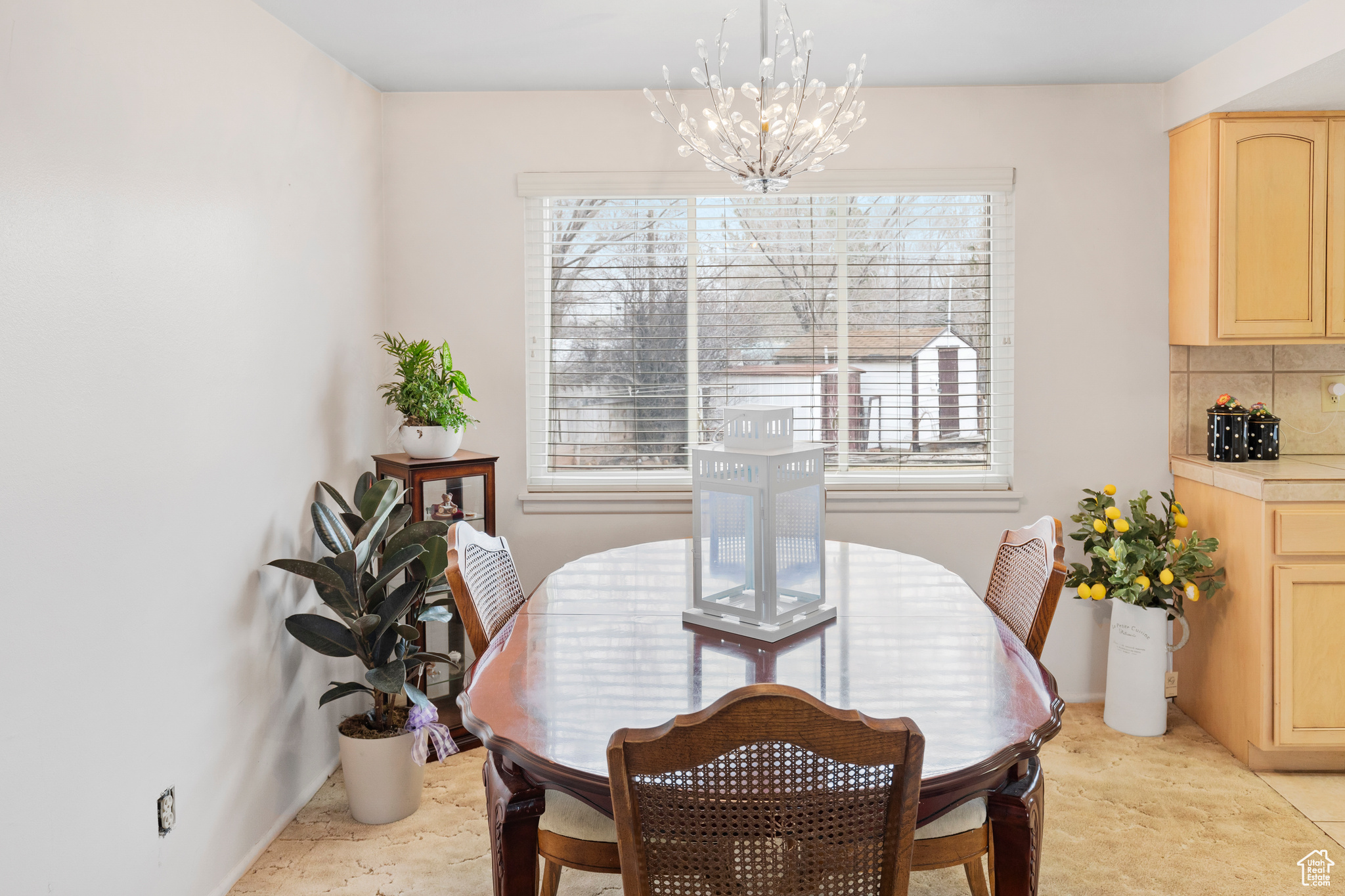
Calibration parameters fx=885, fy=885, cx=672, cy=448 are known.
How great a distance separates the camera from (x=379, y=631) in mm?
2613

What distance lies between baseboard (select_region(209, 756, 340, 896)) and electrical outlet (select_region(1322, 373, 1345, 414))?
3992 mm

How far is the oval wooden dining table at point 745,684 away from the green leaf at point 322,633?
0.71m

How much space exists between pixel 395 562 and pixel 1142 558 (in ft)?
8.55

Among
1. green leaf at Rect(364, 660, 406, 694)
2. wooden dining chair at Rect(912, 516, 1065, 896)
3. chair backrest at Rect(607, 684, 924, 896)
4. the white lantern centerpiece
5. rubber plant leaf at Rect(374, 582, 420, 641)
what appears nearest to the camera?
chair backrest at Rect(607, 684, 924, 896)

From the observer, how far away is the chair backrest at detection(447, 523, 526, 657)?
2.15 m

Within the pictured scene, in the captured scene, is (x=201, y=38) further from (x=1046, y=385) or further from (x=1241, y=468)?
(x=1241, y=468)

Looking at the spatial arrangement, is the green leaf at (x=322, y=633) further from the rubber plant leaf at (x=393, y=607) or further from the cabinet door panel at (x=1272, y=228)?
the cabinet door panel at (x=1272, y=228)

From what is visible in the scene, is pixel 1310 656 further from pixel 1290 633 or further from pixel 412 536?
pixel 412 536

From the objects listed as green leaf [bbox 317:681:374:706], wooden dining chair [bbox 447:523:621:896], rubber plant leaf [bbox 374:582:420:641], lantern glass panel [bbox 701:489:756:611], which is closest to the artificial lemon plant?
lantern glass panel [bbox 701:489:756:611]

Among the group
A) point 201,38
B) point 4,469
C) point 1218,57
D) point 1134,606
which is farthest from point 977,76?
point 4,469

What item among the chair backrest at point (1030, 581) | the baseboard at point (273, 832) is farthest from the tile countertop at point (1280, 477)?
the baseboard at point (273, 832)

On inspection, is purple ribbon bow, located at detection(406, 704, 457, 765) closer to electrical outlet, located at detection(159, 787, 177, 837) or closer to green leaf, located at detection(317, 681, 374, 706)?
green leaf, located at detection(317, 681, 374, 706)

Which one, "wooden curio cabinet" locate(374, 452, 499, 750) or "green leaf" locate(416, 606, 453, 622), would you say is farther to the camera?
"wooden curio cabinet" locate(374, 452, 499, 750)

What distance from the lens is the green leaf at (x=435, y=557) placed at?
9.14ft
